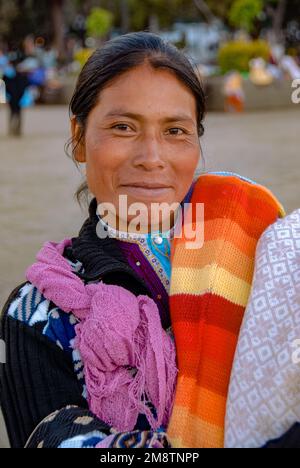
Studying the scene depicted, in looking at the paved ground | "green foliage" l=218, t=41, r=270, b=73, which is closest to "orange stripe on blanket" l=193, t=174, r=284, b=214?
the paved ground

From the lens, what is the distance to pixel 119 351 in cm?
154

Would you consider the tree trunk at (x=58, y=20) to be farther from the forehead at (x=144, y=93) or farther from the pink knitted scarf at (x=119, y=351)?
the pink knitted scarf at (x=119, y=351)

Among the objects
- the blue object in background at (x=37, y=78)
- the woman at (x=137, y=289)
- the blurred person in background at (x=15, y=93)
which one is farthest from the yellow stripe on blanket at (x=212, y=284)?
the blue object in background at (x=37, y=78)

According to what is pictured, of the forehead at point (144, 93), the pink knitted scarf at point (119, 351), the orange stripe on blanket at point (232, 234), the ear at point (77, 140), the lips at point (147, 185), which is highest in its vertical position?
the forehead at point (144, 93)

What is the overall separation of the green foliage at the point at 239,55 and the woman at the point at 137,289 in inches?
808

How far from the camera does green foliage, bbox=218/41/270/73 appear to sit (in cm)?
2169

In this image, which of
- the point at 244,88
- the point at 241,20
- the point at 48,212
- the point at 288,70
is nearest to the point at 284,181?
the point at 48,212

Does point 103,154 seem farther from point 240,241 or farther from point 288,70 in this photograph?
point 288,70

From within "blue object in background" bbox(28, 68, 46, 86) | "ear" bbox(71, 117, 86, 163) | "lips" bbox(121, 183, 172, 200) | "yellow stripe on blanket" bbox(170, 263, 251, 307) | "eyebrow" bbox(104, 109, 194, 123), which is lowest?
"blue object in background" bbox(28, 68, 46, 86)

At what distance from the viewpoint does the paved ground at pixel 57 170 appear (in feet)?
22.2

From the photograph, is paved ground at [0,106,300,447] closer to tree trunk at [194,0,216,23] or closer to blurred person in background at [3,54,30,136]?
blurred person in background at [3,54,30,136]

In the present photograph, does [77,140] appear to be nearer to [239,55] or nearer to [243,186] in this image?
[243,186]

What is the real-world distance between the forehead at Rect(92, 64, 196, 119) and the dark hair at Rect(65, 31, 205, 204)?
1cm

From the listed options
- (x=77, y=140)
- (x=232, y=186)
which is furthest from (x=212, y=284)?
(x=77, y=140)
